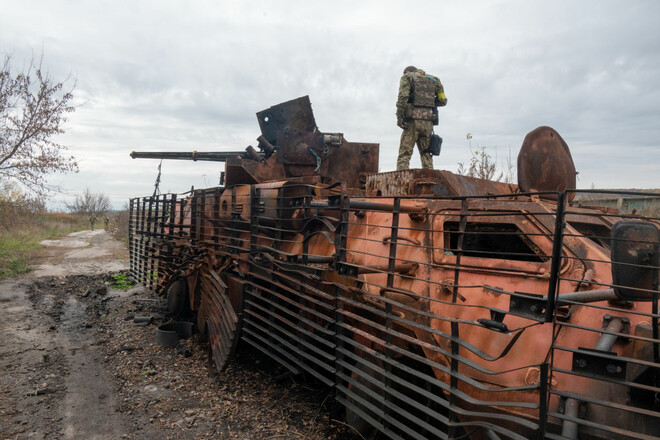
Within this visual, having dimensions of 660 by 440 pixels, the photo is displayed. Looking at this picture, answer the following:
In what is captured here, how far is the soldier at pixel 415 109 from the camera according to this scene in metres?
6.82

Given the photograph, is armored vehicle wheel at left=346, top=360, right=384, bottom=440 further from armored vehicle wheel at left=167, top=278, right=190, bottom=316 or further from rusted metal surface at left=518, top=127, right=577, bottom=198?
armored vehicle wheel at left=167, top=278, right=190, bottom=316

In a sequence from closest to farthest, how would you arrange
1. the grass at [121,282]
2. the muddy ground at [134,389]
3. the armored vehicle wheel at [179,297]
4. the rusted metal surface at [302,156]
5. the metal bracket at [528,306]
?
the metal bracket at [528,306] < the muddy ground at [134,389] < the rusted metal surface at [302,156] < the armored vehicle wheel at [179,297] < the grass at [121,282]

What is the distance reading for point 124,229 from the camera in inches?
1293

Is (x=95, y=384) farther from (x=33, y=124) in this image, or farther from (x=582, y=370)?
(x=33, y=124)

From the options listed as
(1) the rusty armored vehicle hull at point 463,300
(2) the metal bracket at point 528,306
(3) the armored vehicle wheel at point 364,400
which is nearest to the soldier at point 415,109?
(1) the rusty armored vehicle hull at point 463,300

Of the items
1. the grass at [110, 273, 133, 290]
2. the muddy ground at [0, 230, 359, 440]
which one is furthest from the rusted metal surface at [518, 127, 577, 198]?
the grass at [110, 273, 133, 290]

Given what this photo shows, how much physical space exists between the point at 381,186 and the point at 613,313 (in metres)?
2.94

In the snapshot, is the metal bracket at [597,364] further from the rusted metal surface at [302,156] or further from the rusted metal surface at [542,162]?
the rusted metal surface at [302,156]

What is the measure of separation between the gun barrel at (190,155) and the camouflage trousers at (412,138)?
159 inches

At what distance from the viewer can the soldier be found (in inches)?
268

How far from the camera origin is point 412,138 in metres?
6.95

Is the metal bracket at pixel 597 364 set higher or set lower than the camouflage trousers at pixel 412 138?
lower

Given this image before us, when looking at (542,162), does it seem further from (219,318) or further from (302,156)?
(219,318)

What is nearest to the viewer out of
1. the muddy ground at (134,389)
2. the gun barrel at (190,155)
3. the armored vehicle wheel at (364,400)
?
the armored vehicle wheel at (364,400)
